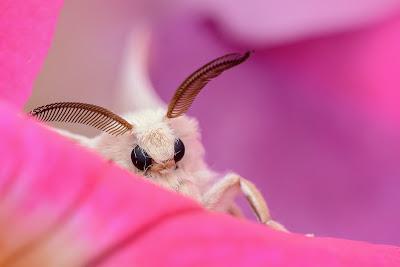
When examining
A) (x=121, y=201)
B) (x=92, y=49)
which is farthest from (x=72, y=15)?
(x=121, y=201)

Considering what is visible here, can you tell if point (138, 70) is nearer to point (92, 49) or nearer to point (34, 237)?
point (92, 49)

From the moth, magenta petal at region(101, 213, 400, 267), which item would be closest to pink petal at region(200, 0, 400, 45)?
the moth

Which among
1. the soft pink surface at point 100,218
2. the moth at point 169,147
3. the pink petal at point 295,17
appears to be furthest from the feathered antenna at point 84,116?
the pink petal at point 295,17

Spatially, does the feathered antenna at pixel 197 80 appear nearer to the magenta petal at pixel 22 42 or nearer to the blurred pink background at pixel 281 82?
the magenta petal at pixel 22 42

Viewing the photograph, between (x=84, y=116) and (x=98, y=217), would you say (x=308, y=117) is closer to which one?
(x=84, y=116)

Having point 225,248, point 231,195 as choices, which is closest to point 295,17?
point 231,195

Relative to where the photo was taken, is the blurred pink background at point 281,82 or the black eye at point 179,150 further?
the blurred pink background at point 281,82

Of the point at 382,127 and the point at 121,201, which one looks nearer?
the point at 121,201
